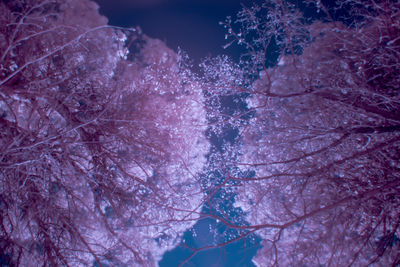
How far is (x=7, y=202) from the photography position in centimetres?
365

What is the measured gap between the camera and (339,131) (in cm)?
366

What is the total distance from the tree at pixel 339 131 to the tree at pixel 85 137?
4.86 feet

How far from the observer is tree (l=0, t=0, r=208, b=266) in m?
3.60

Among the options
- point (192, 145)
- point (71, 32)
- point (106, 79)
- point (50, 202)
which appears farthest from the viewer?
point (192, 145)

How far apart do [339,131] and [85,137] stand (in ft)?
15.0

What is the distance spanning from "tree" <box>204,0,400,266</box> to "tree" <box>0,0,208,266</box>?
148 cm

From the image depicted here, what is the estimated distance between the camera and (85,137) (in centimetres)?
437

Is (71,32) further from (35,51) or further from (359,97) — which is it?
(359,97)

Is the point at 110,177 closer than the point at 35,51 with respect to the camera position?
No

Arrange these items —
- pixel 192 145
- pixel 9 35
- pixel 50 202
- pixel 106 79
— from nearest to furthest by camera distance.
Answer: pixel 9 35 < pixel 50 202 < pixel 106 79 < pixel 192 145

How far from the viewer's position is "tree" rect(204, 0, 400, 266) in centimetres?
362

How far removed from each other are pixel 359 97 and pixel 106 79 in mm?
4656

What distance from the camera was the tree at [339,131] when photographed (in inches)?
143

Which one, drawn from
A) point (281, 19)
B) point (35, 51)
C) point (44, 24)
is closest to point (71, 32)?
point (44, 24)
